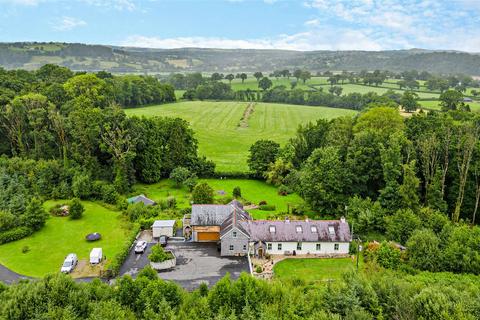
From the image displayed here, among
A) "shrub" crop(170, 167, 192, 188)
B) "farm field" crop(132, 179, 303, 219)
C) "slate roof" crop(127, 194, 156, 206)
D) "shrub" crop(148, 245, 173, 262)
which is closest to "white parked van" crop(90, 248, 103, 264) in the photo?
"shrub" crop(148, 245, 173, 262)

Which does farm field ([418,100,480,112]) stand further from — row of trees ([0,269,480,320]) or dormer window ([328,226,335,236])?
row of trees ([0,269,480,320])

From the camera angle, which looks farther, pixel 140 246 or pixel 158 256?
pixel 140 246

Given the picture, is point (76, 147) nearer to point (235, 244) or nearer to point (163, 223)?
point (163, 223)

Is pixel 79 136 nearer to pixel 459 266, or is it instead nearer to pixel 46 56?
pixel 459 266

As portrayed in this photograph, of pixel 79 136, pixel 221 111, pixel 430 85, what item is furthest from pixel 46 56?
pixel 430 85

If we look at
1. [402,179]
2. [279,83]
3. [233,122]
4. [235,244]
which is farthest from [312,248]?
[279,83]

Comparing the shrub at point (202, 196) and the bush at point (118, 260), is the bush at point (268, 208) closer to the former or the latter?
the shrub at point (202, 196)

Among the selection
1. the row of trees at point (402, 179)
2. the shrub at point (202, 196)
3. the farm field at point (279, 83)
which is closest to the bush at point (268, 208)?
the row of trees at point (402, 179)
